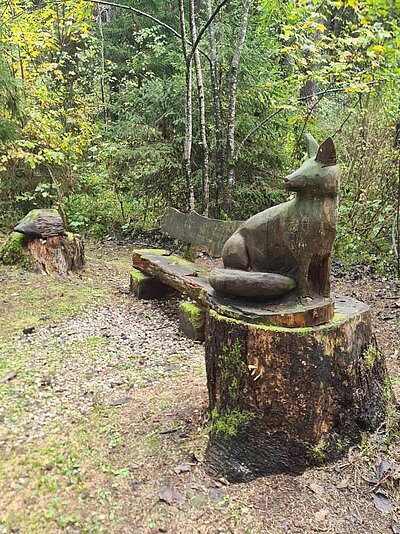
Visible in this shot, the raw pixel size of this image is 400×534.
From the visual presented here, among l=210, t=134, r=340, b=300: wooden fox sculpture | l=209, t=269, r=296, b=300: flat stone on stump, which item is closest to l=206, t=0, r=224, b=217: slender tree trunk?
l=210, t=134, r=340, b=300: wooden fox sculpture

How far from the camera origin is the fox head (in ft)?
8.20

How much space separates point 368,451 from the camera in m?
2.67

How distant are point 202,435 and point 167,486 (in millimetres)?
451

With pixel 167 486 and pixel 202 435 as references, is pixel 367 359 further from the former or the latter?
pixel 167 486

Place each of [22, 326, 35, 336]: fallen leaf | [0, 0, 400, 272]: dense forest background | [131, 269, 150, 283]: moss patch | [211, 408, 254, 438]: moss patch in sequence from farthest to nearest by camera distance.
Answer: [0, 0, 400, 272]: dense forest background, [131, 269, 150, 283]: moss patch, [22, 326, 35, 336]: fallen leaf, [211, 408, 254, 438]: moss patch

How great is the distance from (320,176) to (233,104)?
17.2ft

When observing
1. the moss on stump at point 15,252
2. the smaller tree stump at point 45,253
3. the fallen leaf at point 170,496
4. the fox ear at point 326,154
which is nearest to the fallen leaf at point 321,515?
the fallen leaf at point 170,496

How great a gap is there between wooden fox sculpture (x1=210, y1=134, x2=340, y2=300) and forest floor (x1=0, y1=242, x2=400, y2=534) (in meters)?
1.03

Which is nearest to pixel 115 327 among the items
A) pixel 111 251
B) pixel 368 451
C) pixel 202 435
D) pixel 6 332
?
pixel 6 332

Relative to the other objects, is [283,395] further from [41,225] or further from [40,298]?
[41,225]

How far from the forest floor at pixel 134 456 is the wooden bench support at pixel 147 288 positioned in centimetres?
108

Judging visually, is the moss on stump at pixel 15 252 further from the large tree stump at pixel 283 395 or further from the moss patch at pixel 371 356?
the moss patch at pixel 371 356

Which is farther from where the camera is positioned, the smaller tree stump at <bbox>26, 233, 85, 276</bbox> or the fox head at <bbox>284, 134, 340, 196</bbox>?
the smaller tree stump at <bbox>26, 233, 85, 276</bbox>

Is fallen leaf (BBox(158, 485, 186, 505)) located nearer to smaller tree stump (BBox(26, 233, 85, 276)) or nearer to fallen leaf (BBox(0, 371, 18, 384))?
fallen leaf (BBox(0, 371, 18, 384))
